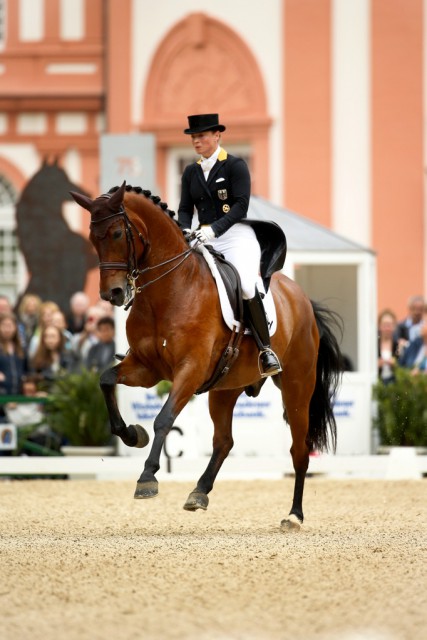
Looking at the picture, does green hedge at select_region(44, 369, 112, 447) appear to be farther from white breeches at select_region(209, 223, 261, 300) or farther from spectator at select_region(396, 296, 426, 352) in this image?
white breeches at select_region(209, 223, 261, 300)

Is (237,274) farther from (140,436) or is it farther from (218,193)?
(140,436)

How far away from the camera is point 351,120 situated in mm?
25641

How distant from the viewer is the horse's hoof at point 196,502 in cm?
981

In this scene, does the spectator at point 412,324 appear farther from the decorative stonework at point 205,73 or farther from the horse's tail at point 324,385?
the decorative stonework at point 205,73

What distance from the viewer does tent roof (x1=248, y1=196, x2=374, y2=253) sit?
16.4 meters

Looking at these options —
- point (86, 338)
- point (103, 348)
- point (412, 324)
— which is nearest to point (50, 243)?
point (86, 338)

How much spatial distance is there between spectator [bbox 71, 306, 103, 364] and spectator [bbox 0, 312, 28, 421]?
2.23 ft

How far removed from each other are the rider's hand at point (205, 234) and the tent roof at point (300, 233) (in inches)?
239

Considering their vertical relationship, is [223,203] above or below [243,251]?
above

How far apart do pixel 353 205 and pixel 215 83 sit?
3356 mm

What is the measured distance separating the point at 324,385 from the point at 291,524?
5.06ft

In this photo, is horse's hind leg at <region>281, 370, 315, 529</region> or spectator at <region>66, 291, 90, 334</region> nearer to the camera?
horse's hind leg at <region>281, 370, 315, 529</region>

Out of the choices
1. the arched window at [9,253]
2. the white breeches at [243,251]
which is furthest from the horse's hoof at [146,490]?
the arched window at [9,253]

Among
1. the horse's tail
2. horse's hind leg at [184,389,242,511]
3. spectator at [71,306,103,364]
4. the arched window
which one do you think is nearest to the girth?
horse's hind leg at [184,389,242,511]
